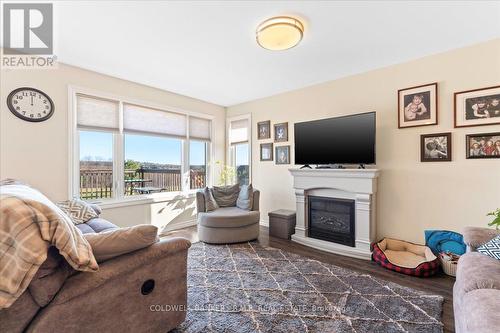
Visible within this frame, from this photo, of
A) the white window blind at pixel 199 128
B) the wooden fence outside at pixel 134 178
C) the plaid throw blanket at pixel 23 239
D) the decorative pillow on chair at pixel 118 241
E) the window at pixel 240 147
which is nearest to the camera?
the plaid throw blanket at pixel 23 239

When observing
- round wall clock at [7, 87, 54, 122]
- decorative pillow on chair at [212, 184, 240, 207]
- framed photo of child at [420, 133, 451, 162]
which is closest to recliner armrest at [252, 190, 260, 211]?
decorative pillow on chair at [212, 184, 240, 207]

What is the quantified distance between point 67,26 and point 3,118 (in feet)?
4.52

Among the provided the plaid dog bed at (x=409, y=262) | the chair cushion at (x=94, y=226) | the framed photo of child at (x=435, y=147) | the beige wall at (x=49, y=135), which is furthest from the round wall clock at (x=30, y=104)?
the framed photo of child at (x=435, y=147)

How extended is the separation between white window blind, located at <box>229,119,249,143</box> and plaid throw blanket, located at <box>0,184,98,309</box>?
401cm

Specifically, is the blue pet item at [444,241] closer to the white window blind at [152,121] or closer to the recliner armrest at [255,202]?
the recliner armrest at [255,202]

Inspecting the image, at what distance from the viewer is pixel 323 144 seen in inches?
135

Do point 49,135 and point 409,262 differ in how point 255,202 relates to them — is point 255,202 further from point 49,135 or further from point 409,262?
point 49,135

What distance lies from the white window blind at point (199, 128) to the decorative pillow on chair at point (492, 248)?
4286 mm

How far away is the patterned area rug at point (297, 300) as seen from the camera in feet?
5.66

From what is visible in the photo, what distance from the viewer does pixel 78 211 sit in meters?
2.73

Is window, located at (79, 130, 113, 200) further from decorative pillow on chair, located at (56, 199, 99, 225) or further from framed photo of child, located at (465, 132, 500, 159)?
framed photo of child, located at (465, 132, 500, 159)

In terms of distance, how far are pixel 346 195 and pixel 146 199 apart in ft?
10.5

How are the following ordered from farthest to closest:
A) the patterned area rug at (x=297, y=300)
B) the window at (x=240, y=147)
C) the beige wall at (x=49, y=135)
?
the window at (x=240, y=147) → the beige wall at (x=49, y=135) → the patterned area rug at (x=297, y=300)

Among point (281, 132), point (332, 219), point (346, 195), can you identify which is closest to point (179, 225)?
point (281, 132)
